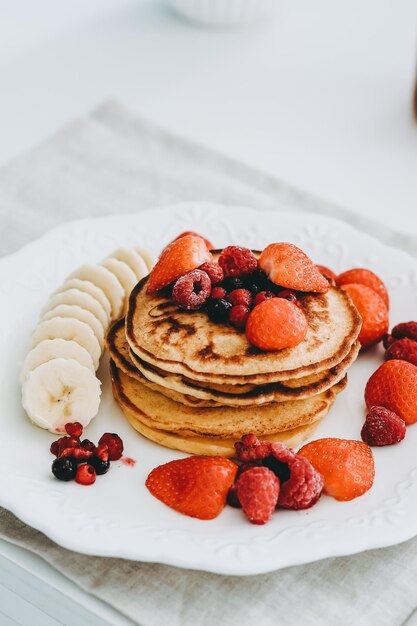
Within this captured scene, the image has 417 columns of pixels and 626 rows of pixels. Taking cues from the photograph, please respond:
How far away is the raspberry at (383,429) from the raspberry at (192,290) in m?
0.57

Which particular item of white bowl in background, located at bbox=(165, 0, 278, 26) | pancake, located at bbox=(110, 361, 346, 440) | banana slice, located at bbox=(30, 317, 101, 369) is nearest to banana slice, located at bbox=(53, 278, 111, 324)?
banana slice, located at bbox=(30, 317, 101, 369)

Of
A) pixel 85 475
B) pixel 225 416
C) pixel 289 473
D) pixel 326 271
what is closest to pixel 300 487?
pixel 289 473

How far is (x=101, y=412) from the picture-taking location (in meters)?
2.53

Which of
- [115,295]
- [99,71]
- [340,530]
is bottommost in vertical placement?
[99,71]

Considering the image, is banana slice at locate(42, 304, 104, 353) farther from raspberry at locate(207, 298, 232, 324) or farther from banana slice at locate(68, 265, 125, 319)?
raspberry at locate(207, 298, 232, 324)

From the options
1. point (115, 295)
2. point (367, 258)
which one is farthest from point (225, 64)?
point (115, 295)

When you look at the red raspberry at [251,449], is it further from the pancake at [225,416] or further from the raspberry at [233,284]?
the raspberry at [233,284]

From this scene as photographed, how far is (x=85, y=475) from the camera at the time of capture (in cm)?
225

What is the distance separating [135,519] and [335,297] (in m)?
0.92

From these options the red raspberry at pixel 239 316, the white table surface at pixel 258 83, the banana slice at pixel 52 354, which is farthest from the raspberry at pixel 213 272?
the white table surface at pixel 258 83

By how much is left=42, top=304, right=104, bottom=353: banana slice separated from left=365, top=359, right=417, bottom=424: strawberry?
0.82 metres

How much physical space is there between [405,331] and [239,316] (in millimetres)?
649

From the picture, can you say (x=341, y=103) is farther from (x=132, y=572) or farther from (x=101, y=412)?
(x=132, y=572)

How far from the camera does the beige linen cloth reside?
6.70 feet
